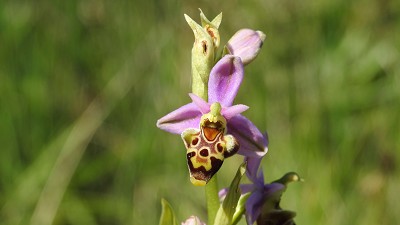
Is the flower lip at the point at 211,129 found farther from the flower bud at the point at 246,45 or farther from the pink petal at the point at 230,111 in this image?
the flower bud at the point at 246,45

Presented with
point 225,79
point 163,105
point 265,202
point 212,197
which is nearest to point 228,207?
point 212,197

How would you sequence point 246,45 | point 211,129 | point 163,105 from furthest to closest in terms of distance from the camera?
point 163,105 < point 246,45 < point 211,129

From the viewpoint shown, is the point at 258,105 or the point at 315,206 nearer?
the point at 315,206

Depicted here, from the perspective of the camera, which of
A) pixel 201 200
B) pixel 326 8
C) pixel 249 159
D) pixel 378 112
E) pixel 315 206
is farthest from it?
pixel 326 8

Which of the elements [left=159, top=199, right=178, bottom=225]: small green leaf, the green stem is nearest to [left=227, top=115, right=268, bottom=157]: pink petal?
the green stem

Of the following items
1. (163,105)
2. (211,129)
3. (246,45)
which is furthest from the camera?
(163,105)

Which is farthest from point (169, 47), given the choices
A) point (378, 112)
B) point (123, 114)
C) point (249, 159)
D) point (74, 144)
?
point (249, 159)

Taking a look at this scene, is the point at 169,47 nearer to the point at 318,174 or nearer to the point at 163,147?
the point at 163,147

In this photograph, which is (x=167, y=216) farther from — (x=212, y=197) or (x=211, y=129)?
(x=211, y=129)
